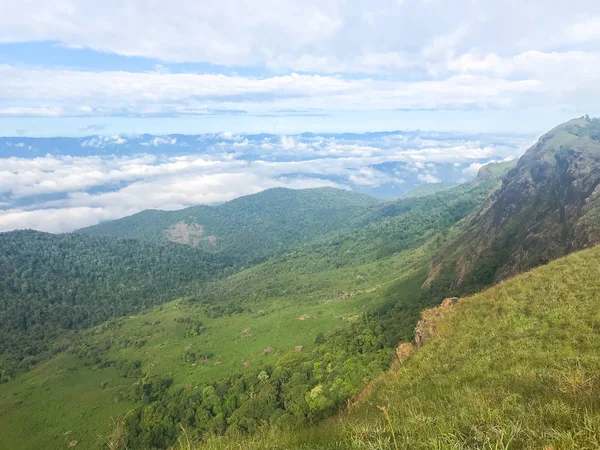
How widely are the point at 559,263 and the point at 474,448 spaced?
29936 mm

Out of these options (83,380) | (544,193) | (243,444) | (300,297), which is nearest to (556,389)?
(243,444)

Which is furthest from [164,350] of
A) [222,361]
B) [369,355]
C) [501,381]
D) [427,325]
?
[501,381]

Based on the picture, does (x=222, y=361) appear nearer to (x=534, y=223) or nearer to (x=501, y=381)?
(x=534, y=223)

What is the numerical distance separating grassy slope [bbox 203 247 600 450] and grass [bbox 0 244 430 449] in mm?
76135

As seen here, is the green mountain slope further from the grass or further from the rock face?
the rock face

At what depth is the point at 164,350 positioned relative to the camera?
13938 centimetres

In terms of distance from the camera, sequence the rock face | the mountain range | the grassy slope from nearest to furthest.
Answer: the grassy slope < the mountain range < the rock face

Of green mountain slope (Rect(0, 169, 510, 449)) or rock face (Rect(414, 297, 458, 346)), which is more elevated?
rock face (Rect(414, 297, 458, 346))

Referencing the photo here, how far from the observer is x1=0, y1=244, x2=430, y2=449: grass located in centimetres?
10044

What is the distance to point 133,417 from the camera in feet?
285

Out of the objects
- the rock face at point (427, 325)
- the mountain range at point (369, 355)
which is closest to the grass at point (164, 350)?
the mountain range at point (369, 355)

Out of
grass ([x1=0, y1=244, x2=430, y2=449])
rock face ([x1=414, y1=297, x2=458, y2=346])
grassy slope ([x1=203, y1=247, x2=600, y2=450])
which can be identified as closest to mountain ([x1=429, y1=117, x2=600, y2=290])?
grass ([x1=0, y1=244, x2=430, y2=449])

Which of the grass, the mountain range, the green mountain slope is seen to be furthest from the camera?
the grass

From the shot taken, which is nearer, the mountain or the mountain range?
the mountain range
